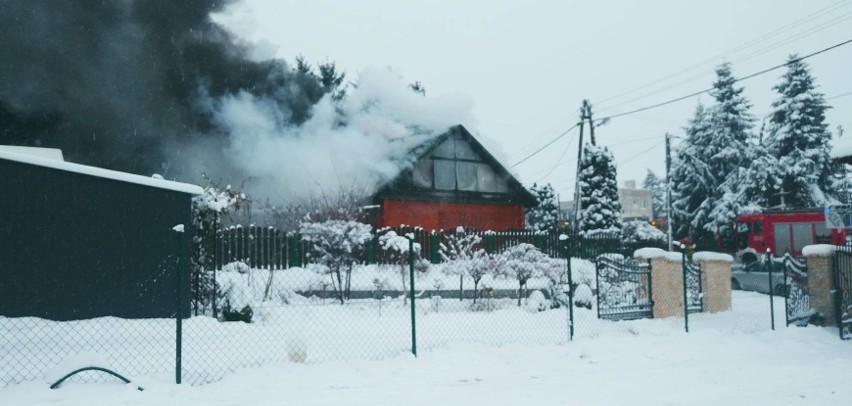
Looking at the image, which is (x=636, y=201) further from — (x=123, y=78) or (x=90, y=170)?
(x=90, y=170)

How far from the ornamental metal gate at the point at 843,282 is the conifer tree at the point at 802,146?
26473 millimetres

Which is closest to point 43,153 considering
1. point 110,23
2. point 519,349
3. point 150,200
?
point 150,200

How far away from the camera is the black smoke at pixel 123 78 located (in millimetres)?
18094

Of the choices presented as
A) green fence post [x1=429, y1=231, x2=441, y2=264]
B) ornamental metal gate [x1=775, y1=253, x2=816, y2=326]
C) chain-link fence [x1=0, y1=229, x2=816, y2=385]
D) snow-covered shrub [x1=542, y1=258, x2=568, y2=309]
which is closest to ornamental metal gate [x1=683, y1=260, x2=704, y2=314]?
chain-link fence [x1=0, y1=229, x2=816, y2=385]

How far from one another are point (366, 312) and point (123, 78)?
1281 centimetres

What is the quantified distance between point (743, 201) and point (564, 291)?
88.5 ft

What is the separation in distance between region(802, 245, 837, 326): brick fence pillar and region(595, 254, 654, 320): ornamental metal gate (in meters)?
2.72

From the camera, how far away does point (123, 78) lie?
62.9 ft

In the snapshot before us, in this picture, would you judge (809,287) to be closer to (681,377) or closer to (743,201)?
(681,377)

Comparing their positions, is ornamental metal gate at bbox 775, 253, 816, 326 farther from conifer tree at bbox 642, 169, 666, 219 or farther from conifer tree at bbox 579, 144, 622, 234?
conifer tree at bbox 642, 169, 666, 219

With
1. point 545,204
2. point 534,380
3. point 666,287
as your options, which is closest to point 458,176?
point 666,287

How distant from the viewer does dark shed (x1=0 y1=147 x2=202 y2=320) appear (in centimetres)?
927

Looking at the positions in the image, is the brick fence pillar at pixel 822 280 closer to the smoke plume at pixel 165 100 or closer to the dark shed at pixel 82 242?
the dark shed at pixel 82 242

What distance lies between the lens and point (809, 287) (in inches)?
434
